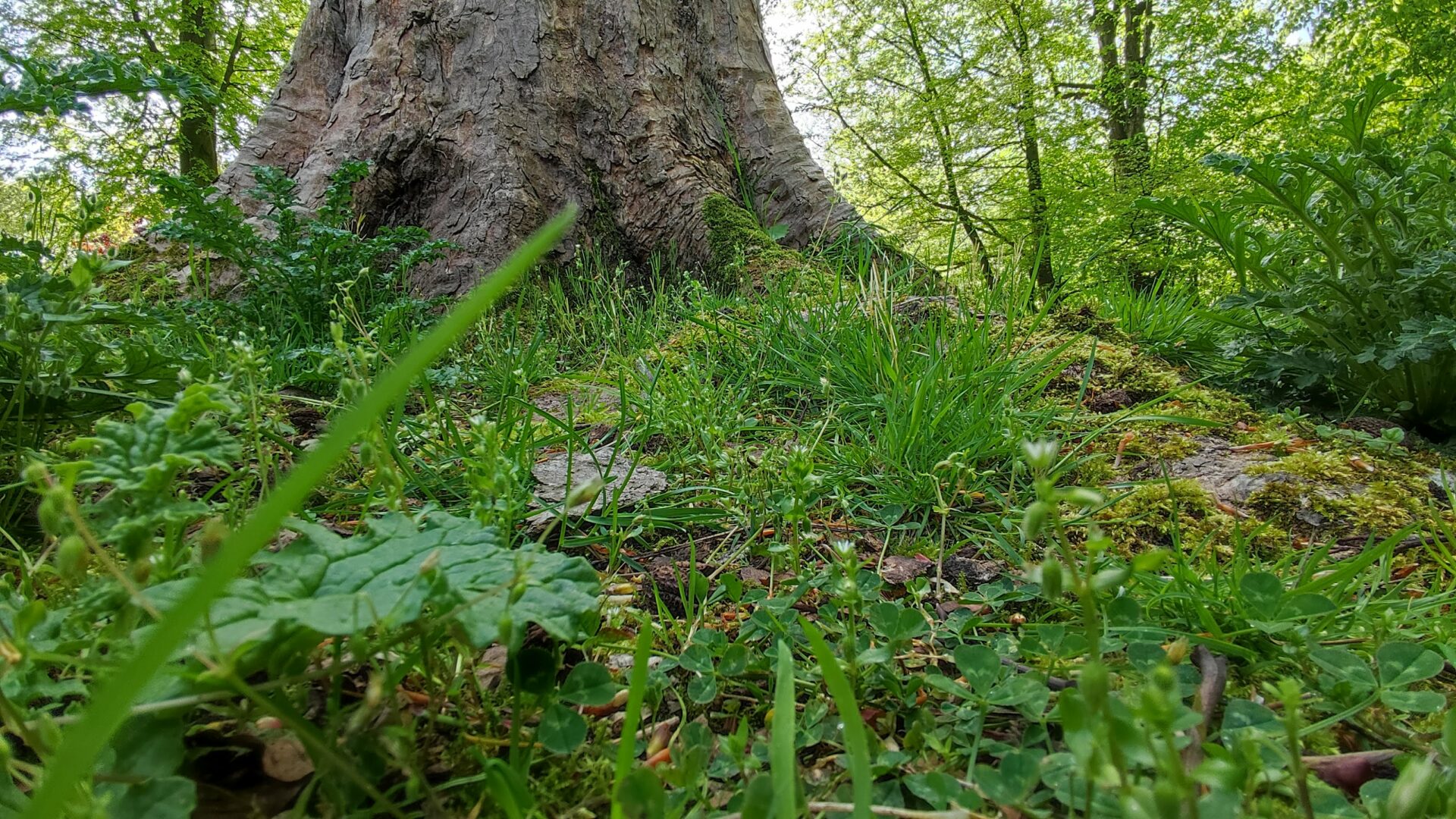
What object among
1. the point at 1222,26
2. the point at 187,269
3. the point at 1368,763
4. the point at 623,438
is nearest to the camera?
the point at 1368,763

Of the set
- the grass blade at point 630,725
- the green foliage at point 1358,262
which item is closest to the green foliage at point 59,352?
the grass blade at point 630,725

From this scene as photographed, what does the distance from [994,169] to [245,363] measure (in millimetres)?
10546

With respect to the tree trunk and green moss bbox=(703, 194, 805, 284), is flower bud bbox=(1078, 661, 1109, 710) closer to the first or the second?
green moss bbox=(703, 194, 805, 284)

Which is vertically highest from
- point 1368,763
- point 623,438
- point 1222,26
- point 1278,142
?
point 1222,26

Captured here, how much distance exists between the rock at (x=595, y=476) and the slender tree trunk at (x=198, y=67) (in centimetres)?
1002

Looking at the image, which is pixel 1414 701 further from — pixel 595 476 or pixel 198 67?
pixel 198 67

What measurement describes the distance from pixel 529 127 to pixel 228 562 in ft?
12.6

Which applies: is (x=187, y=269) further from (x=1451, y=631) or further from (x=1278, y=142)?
(x=1278, y=142)

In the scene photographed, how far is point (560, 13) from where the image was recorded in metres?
3.88

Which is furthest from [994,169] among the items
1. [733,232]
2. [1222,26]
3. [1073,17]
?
[733,232]

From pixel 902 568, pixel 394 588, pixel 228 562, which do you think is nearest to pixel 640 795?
pixel 394 588

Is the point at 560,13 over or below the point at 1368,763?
over

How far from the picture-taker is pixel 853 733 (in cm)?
62

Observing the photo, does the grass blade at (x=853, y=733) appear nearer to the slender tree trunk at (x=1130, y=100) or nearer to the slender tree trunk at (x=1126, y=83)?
the slender tree trunk at (x=1130, y=100)
